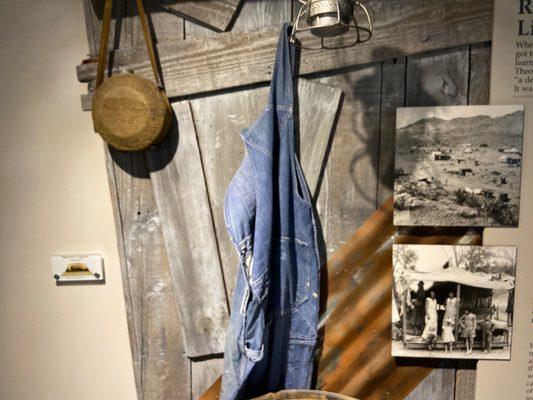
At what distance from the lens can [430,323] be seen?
1.04 metres

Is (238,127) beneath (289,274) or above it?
above

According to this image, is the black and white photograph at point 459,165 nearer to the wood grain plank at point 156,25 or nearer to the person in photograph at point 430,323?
the person in photograph at point 430,323

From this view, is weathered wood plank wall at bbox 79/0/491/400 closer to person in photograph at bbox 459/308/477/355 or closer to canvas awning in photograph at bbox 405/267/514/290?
person in photograph at bbox 459/308/477/355

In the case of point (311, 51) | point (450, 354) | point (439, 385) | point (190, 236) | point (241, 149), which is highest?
point (311, 51)

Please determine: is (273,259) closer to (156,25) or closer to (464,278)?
(464,278)

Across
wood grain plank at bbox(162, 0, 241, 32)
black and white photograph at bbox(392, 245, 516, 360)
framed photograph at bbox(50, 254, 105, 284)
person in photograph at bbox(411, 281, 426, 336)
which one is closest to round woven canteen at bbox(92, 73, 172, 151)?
wood grain plank at bbox(162, 0, 241, 32)

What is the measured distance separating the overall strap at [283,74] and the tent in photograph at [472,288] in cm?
62

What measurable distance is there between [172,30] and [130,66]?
0.53ft

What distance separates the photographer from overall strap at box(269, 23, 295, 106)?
3.07 feet

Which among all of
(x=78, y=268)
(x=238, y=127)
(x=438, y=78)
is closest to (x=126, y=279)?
(x=78, y=268)

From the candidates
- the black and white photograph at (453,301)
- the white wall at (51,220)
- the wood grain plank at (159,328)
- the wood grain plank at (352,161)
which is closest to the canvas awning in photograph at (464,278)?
the black and white photograph at (453,301)

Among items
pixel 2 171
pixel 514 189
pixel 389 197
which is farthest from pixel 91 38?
pixel 514 189

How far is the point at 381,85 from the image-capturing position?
0.98m

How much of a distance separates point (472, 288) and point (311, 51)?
827 millimetres
